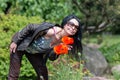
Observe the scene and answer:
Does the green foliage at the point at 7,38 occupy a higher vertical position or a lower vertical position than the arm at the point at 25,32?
lower

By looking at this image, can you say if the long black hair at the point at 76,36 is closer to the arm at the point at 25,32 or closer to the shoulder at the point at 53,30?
the shoulder at the point at 53,30

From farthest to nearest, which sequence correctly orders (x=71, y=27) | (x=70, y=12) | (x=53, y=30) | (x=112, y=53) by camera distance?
1. (x=112, y=53)
2. (x=70, y=12)
3. (x=53, y=30)
4. (x=71, y=27)

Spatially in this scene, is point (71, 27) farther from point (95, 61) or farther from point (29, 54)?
point (95, 61)

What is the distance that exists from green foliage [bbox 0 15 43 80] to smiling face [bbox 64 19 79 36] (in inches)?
65.7

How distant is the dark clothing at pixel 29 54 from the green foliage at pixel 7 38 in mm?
859

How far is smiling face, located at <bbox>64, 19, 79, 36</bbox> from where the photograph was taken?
21.1 feet

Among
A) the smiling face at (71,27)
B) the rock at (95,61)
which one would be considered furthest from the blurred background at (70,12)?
the smiling face at (71,27)

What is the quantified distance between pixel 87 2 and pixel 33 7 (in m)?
1.21

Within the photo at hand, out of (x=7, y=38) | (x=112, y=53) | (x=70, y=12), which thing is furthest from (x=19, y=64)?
(x=112, y=53)

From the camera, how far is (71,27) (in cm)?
643

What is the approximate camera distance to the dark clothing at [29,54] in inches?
259

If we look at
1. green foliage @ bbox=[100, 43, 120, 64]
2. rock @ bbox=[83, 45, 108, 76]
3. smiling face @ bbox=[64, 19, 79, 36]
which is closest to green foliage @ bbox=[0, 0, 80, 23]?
rock @ bbox=[83, 45, 108, 76]

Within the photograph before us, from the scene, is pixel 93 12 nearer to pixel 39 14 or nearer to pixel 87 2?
pixel 87 2

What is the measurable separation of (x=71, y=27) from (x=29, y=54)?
2.64ft
